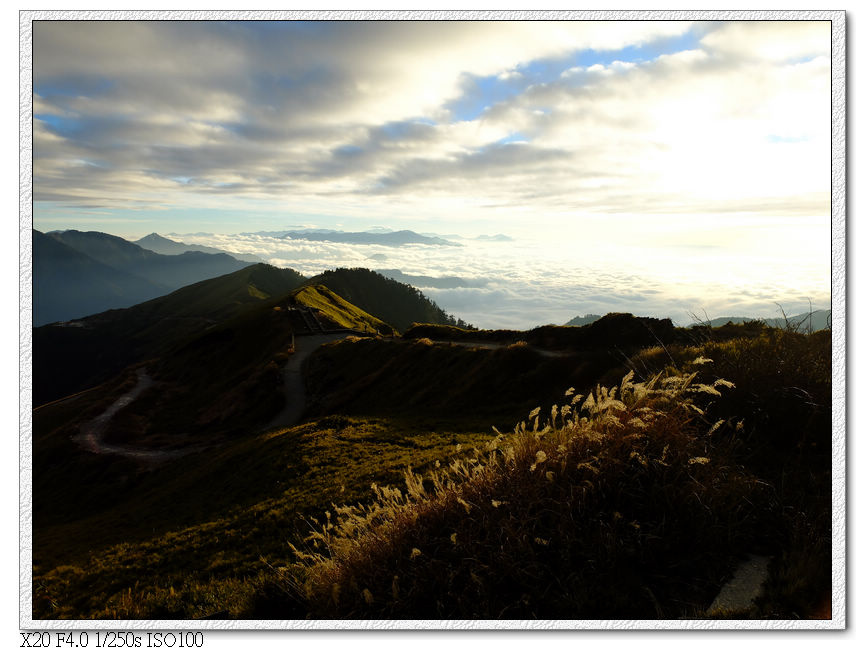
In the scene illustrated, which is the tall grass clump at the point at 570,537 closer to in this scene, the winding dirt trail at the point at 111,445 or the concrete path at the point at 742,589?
the concrete path at the point at 742,589

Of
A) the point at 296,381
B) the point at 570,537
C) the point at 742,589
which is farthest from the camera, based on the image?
the point at 296,381

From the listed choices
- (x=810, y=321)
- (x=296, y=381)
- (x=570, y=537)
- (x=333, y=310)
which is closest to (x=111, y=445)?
(x=296, y=381)

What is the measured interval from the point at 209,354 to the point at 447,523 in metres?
84.3

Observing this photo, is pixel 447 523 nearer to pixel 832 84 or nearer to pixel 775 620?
pixel 775 620

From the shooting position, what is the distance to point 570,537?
4.66m

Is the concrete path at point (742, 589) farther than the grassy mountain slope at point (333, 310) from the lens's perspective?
No

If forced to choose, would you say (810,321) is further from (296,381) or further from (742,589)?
(296,381)

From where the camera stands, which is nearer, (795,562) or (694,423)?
(795,562)

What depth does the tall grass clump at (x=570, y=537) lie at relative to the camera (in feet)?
15.2

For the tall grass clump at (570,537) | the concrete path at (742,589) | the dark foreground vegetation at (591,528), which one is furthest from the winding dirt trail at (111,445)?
the concrete path at (742,589)

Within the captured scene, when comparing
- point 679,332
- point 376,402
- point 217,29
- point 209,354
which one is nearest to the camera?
point 217,29

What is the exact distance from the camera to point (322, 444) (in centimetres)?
2112
